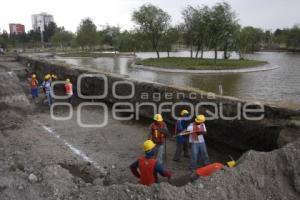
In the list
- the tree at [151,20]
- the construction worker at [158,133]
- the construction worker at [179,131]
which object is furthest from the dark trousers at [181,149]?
the tree at [151,20]

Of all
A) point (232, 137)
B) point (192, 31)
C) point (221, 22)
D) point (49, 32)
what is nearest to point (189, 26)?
point (192, 31)

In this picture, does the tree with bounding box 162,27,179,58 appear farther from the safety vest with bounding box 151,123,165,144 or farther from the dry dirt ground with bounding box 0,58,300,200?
the safety vest with bounding box 151,123,165,144

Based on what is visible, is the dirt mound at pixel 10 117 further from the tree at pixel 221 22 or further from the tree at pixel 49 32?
the tree at pixel 49 32

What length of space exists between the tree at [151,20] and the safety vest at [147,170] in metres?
47.7

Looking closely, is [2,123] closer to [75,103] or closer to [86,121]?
[86,121]

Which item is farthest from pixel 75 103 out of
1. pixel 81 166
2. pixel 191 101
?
pixel 81 166

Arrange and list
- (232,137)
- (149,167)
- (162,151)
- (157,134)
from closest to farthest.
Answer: (149,167)
(157,134)
(162,151)
(232,137)

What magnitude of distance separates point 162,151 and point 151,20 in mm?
45813

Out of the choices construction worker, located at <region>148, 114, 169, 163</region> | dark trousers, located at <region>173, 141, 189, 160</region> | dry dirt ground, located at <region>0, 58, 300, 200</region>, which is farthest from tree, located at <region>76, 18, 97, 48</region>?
construction worker, located at <region>148, 114, 169, 163</region>

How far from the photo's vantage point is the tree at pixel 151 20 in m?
53.2

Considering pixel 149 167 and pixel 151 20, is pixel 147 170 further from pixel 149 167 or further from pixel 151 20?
pixel 151 20

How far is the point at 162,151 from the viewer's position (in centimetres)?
955

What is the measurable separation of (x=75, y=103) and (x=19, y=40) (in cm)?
9739

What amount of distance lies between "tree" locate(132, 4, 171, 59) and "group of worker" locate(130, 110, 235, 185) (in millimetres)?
44134
